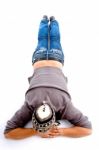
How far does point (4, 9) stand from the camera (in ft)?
7.84

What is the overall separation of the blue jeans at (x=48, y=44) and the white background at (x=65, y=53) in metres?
0.13

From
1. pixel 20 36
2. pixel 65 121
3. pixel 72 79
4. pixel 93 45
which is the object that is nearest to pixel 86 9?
pixel 93 45

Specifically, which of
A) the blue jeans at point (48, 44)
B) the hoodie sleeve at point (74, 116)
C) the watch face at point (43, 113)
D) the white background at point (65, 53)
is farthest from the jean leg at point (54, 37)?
the watch face at point (43, 113)

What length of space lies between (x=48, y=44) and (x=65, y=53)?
18 cm

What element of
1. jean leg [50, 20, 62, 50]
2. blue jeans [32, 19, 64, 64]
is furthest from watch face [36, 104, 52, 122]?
jean leg [50, 20, 62, 50]

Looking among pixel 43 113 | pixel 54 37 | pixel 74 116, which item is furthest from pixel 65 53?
pixel 43 113

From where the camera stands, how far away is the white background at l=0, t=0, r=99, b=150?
5.44ft

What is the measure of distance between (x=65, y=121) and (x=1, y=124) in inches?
12.5

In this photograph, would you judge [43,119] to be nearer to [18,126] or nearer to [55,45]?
[18,126]

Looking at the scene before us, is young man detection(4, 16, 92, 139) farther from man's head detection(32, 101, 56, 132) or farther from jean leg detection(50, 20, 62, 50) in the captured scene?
jean leg detection(50, 20, 62, 50)

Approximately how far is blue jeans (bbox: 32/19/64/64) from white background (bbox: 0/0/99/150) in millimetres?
134

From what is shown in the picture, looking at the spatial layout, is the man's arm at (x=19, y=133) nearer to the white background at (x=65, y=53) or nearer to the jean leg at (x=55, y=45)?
the white background at (x=65, y=53)

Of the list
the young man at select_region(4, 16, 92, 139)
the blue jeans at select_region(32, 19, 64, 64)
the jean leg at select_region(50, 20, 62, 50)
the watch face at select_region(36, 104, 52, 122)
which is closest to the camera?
the watch face at select_region(36, 104, 52, 122)

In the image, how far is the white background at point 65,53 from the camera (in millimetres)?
1657
